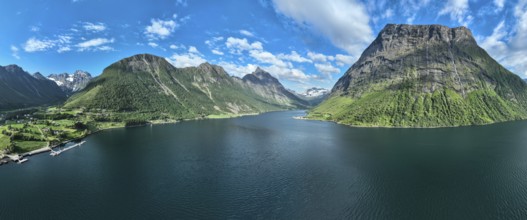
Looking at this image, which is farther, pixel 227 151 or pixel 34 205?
pixel 227 151

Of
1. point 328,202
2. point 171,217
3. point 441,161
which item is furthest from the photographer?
point 441,161

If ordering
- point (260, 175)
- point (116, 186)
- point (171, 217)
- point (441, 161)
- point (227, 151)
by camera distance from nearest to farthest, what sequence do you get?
point (171, 217), point (116, 186), point (260, 175), point (441, 161), point (227, 151)

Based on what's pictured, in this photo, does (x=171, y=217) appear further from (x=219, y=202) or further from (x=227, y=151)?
(x=227, y=151)

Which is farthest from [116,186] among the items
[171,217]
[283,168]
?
[283,168]

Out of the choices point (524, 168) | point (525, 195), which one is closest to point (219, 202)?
point (525, 195)

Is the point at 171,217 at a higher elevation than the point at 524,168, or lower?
lower

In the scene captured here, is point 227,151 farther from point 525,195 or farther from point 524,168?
point 524,168
